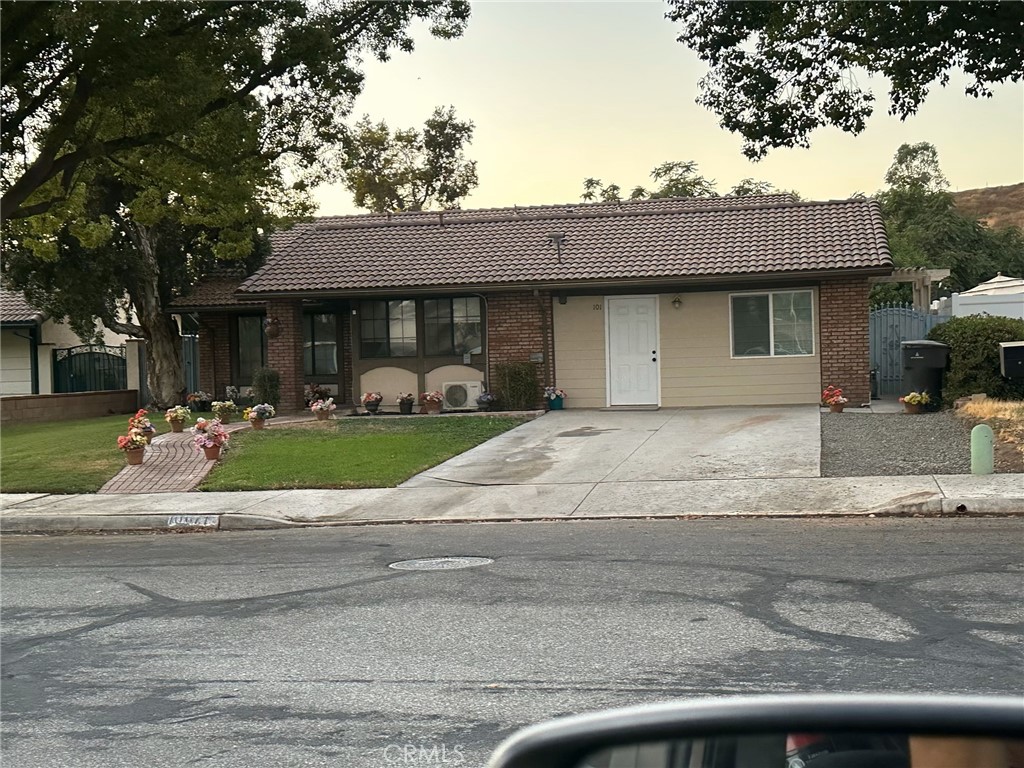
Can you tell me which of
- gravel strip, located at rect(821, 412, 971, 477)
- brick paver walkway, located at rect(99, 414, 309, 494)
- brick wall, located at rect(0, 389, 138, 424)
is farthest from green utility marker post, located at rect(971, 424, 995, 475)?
brick wall, located at rect(0, 389, 138, 424)

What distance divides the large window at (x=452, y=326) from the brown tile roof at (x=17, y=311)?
12633 millimetres

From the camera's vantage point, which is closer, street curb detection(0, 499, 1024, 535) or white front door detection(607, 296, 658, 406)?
street curb detection(0, 499, 1024, 535)

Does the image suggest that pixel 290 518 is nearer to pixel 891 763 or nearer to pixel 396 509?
pixel 396 509

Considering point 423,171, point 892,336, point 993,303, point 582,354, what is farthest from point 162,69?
point 423,171

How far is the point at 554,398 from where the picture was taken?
73.8 ft

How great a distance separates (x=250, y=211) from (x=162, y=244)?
20.2 ft

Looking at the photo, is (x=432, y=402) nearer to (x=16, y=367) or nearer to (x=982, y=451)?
(x=982, y=451)

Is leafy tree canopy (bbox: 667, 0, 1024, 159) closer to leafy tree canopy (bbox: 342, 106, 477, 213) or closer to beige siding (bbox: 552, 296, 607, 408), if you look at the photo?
beige siding (bbox: 552, 296, 607, 408)

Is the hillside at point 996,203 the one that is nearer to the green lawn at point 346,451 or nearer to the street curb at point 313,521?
the green lawn at point 346,451

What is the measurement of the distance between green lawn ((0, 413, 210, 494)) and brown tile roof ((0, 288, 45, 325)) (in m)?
7.93

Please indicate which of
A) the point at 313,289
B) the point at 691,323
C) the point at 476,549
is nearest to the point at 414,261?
the point at 313,289

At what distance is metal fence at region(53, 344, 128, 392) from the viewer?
3053cm

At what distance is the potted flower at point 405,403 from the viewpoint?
23.1 metres

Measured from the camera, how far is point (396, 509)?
12992 millimetres
